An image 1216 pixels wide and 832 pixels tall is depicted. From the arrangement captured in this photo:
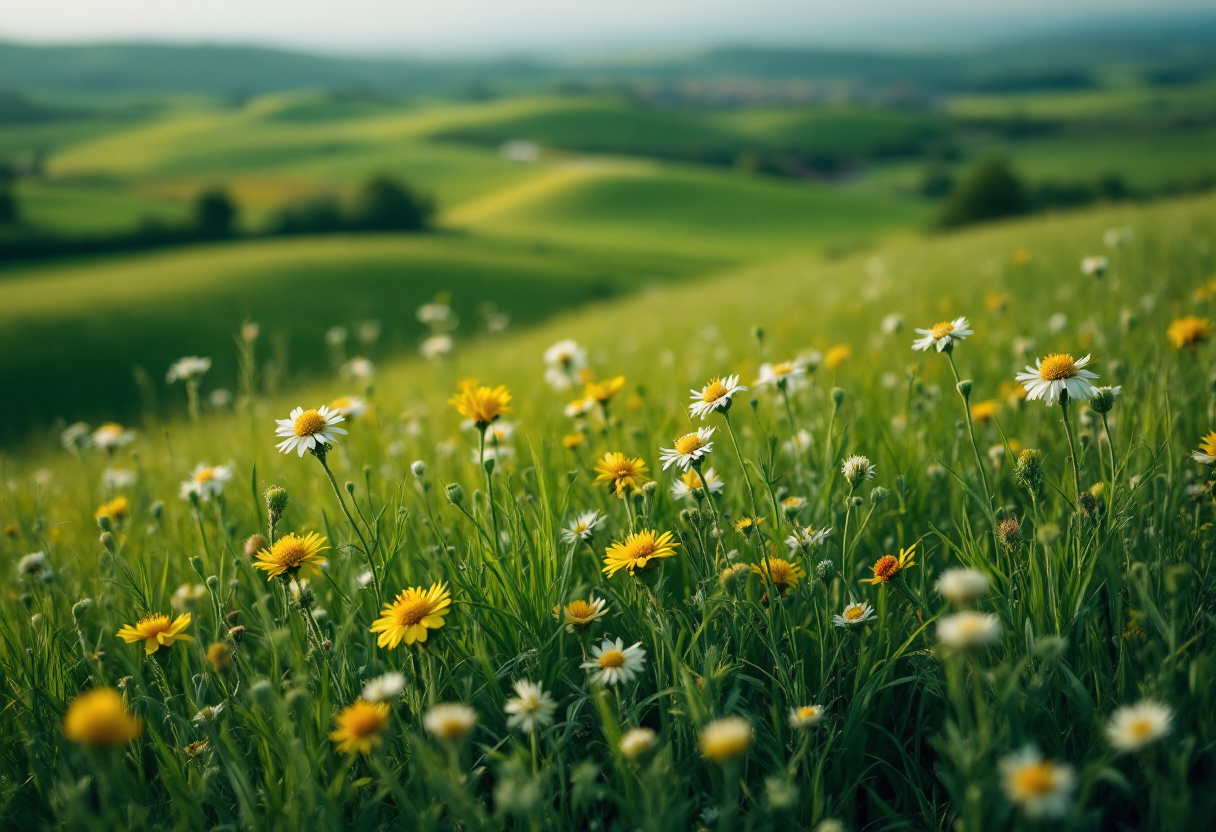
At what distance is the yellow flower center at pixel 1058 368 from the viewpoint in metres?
1.70

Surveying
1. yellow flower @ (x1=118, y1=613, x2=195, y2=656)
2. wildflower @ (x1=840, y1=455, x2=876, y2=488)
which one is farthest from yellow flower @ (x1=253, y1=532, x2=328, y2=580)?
wildflower @ (x1=840, y1=455, x2=876, y2=488)

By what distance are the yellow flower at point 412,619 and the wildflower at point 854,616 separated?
851 millimetres

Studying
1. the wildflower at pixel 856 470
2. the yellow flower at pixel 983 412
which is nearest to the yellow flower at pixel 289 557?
the wildflower at pixel 856 470

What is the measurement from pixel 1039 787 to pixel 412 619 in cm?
115

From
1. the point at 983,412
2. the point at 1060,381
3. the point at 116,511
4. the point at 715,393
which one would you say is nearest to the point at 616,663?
the point at 715,393

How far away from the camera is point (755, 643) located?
1.72 meters

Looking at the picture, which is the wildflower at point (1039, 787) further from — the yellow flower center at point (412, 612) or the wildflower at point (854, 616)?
the yellow flower center at point (412, 612)

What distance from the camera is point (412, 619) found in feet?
5.04

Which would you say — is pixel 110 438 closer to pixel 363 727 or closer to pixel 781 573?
pixel 363 727

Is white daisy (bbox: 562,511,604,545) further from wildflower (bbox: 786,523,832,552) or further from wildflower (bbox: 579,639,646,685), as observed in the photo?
wildflower (bbox: 786,523,832,552)

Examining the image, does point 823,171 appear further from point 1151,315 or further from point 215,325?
point 1151,315

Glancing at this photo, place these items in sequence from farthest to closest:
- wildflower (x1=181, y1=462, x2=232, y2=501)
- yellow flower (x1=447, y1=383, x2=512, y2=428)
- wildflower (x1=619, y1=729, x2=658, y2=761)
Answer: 1. wildflower (x1=181, y1=462, x2=232, y2=501)
2. yellow flower (x1=447, y1=383, x2=512, y2=428)
3. wildflower (x1=619, y1=729, x2=658, y2=761)

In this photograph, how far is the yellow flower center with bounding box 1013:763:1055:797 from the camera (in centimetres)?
93

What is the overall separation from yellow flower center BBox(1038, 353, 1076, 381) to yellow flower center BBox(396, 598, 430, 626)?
153 cm
